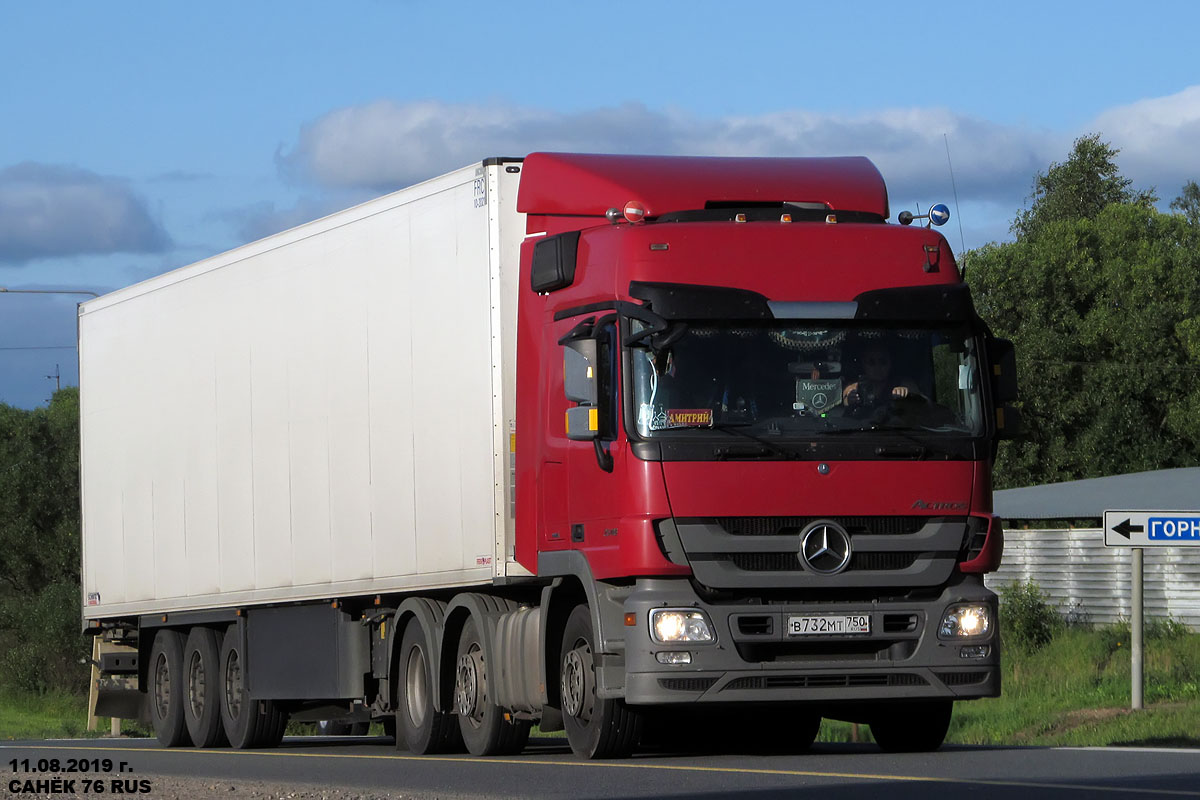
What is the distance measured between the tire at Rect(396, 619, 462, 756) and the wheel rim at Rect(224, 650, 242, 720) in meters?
3.40

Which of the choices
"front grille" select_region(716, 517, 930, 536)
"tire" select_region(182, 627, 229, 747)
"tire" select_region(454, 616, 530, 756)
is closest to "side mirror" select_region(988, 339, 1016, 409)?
"front grille" select_region(716, 517, 930, 536)

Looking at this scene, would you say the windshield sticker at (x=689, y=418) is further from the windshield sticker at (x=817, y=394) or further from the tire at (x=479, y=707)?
the tire at (x=479, y=707)

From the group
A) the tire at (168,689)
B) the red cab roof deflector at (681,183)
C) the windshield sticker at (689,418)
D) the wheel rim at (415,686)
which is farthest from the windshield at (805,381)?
the tire at (168,689)

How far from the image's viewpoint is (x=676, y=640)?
42.2ft

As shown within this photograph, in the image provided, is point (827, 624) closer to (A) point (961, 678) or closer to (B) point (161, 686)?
(A) point (961, 678)

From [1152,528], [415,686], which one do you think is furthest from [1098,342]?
[415,686]

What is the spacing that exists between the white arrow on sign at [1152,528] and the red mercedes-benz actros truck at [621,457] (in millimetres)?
→ 4296

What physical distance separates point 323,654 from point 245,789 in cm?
577

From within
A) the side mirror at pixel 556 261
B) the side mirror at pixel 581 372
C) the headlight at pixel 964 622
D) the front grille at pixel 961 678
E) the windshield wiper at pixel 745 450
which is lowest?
the front grille at pixel 961 678

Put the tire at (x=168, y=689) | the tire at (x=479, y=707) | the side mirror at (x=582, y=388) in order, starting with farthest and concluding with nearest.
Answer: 1. the tire at (x=168, y=689)
2. the tire at (x=479, y=707)
3. the side mirror at (x=582, y=388)

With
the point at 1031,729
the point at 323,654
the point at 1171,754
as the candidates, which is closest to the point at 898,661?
the point at 1171,754

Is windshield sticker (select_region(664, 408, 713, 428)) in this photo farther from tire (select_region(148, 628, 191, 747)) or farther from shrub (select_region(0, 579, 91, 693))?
shrub (select_region(0, 579, 91, 693))

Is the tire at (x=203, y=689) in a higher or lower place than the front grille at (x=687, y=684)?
lower

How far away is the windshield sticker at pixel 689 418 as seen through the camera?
1294cm
